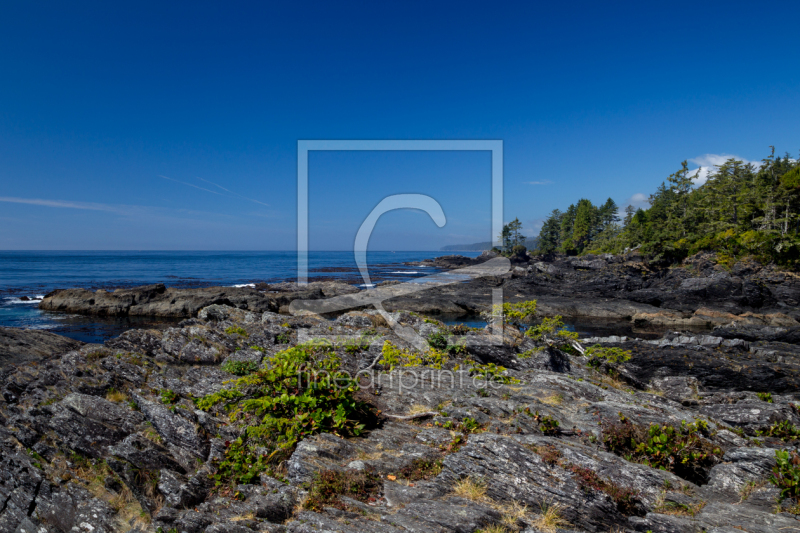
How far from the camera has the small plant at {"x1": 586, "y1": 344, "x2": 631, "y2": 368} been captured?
18281 mm

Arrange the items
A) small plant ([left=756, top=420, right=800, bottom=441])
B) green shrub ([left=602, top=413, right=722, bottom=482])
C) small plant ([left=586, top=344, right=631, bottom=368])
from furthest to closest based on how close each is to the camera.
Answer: small plant ([left=586, top=344, right=631, bottom=368]) → small plant ([left=756, top=420, right=800, bottom=441]) → green shrub ([left=602, top=413, right=722, bottom=482])

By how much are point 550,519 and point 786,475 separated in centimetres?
468

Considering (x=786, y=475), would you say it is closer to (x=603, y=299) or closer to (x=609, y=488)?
(x=609, y=488)

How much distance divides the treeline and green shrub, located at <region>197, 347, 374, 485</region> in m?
65.4

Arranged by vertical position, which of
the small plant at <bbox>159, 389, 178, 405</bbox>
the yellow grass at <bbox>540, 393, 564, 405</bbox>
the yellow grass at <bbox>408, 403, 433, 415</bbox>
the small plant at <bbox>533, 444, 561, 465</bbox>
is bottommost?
the yellow grass at <bbox>408, 403, 433, 415</bbox>

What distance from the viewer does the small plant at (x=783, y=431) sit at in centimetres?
1058

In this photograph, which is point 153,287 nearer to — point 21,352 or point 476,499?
point 21,352

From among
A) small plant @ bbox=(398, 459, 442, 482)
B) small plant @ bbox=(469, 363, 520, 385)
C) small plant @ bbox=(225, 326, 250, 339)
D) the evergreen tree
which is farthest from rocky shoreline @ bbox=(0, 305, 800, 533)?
the evergreen tree

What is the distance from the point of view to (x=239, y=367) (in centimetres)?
1295

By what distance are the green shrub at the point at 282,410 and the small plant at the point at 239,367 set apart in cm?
240

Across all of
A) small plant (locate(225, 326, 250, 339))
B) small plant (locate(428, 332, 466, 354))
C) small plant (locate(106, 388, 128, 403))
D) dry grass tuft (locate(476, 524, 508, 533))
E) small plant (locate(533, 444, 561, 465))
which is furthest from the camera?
small plant (locate(225, 326, 250, 339))

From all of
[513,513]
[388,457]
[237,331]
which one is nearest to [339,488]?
[388,457]

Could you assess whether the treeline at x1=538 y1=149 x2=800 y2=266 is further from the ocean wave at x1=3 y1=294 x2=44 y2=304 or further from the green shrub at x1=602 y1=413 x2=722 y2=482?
the ocean wave at x1=3 y1=294 x2=44 y2=304

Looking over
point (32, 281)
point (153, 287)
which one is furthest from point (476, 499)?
point (32, 281)
